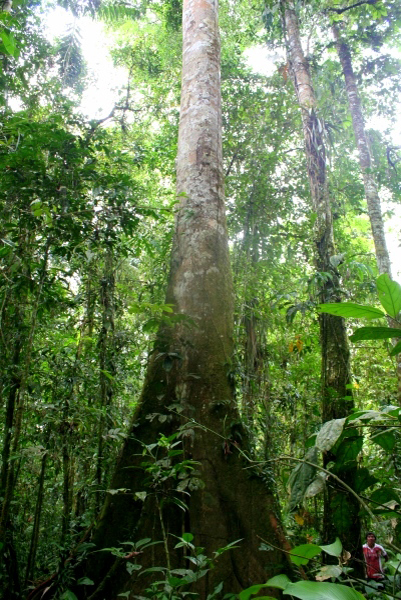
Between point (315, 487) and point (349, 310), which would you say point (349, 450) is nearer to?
point (315, 487)

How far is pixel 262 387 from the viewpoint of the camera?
4.43m

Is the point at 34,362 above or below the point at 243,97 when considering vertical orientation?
below

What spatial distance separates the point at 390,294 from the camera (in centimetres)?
96

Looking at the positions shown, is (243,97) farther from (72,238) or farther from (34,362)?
(34,362)

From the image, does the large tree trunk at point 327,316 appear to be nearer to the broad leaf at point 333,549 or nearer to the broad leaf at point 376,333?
→ the broad leaf at point 333,549

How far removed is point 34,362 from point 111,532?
131 cm

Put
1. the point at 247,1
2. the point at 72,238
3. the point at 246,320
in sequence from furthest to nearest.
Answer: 1. the point at 247,1
2. the point at 246,320
3. the point at 72,238

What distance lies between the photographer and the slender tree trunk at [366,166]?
6.80 meters

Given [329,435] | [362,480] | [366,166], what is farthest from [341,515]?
[366,166]

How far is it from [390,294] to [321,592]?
0.58 m

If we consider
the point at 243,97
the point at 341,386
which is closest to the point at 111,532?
the point at 341,386

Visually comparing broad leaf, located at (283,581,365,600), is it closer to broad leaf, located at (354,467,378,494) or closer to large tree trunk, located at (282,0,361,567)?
broad leaf, located at (354,467,378,494)

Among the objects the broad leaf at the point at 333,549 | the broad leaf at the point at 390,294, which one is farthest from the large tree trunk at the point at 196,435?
the broad leaf at the point at 390,294

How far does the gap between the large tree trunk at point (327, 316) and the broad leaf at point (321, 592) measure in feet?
6.42
